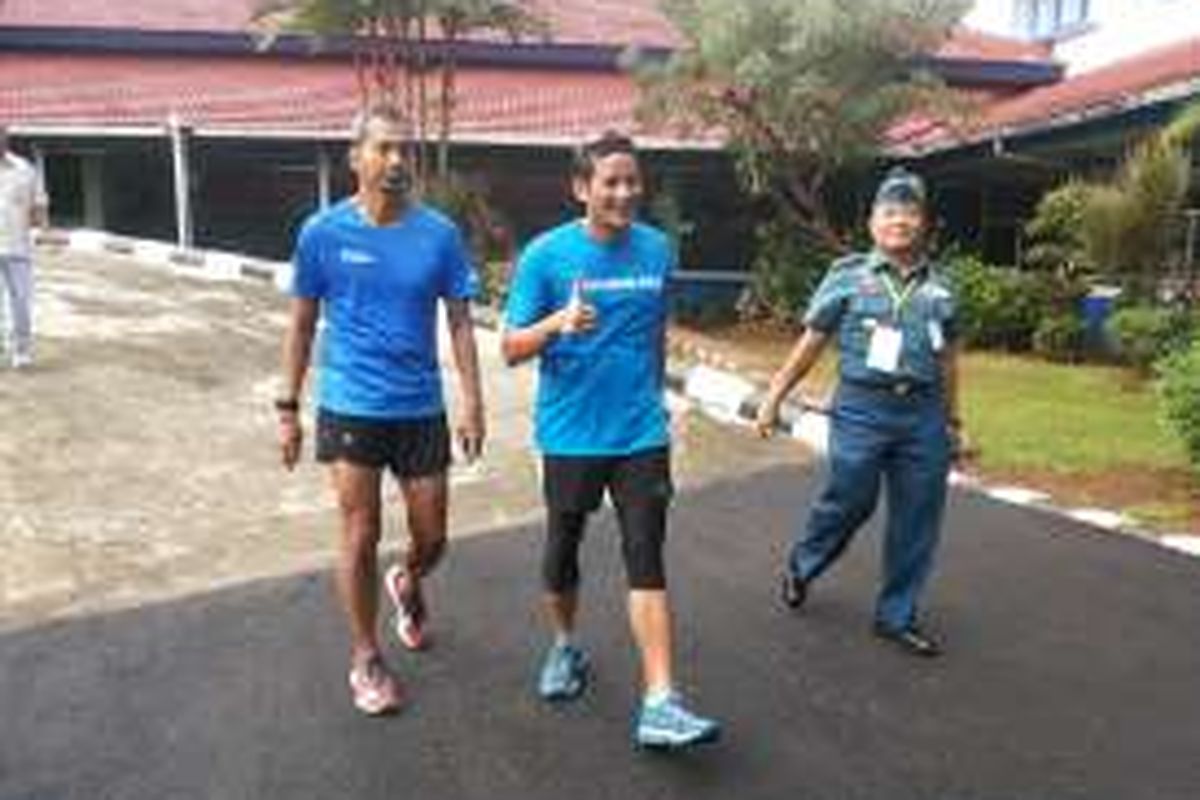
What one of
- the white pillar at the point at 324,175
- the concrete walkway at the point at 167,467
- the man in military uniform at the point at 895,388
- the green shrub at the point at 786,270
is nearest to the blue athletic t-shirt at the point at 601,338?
the man in military uniform at the point at 895,388

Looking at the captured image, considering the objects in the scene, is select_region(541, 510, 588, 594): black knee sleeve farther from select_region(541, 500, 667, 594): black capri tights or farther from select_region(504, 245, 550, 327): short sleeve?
select_region(504, 245, 550, 327): short sleeve

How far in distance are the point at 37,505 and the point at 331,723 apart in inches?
152

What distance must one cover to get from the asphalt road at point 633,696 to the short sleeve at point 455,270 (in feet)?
4.31

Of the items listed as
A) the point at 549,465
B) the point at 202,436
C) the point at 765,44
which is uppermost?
the point at 765,44

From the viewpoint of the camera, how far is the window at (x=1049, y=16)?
27.1 metres

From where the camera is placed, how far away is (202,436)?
1138cm

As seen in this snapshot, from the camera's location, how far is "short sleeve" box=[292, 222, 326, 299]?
5910mm

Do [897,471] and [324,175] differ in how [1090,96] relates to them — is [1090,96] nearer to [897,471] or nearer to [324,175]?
[324,175]

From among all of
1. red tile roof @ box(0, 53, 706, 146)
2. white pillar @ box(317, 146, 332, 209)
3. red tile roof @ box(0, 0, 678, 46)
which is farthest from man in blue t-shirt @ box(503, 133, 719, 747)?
red tile roof @ box(0, 0, 678, 46)

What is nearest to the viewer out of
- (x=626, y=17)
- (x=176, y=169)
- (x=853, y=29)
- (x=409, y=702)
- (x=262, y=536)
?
(x=409, y=702)

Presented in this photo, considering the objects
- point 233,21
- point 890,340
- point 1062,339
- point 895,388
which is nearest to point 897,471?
point 895,388

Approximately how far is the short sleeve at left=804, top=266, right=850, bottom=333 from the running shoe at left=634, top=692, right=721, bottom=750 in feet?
6.02

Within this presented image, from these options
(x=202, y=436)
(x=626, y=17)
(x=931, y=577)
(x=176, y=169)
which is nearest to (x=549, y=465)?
(x=931, y=577)

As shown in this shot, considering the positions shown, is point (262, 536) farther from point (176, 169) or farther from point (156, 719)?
Result: point (176, 169)
